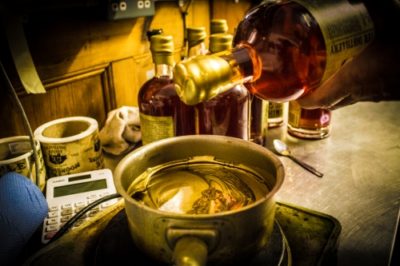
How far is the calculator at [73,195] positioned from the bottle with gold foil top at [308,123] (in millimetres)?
566

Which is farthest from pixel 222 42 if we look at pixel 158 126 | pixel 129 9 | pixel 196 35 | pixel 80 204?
pixel 80 204

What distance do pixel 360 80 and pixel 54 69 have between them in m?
0.71

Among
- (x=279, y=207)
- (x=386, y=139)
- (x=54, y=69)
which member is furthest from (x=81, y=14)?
(x=386, y=139)

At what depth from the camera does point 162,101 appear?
0.82 m

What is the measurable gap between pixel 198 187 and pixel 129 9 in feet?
1.97

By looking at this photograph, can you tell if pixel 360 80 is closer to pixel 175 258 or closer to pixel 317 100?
pixel 317 100

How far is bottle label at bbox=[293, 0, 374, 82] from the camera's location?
519 millimetres

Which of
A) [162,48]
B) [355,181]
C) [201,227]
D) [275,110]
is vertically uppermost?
[162,48]

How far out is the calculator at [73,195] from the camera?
68cm

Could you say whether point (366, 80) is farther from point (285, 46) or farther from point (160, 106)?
point (160, 106)

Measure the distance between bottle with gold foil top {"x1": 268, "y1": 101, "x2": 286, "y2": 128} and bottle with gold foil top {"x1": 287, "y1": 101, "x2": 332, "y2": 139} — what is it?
25mm

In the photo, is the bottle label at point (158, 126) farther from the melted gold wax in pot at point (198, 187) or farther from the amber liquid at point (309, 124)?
the amber liquid at point (309, 124)

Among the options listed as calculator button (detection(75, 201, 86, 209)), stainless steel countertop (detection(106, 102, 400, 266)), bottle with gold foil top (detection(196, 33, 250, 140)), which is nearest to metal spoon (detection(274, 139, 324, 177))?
stainless steel countertop (detection(106, 102, 400, 266))

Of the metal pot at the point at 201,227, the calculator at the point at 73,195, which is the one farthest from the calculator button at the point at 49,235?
the metal pot at the point at 201,227
